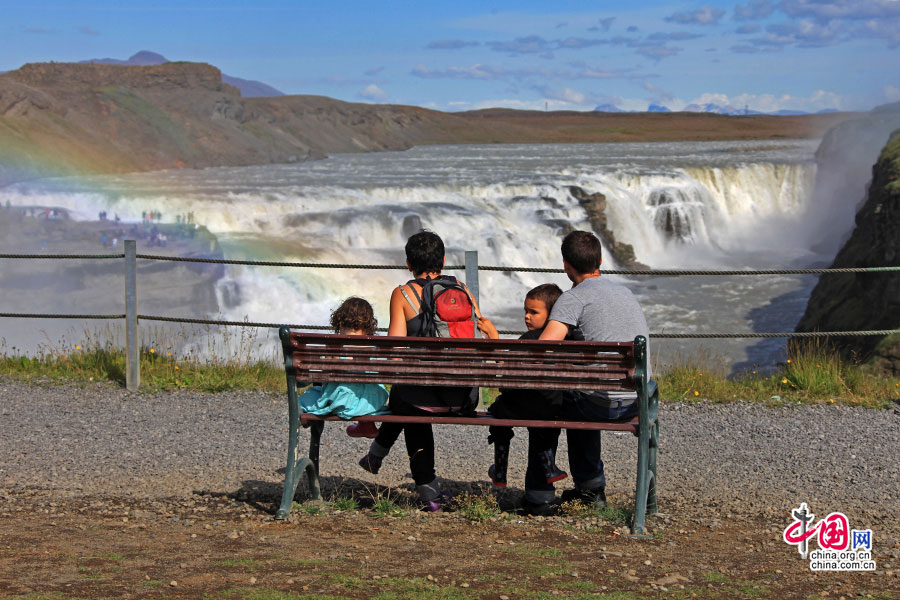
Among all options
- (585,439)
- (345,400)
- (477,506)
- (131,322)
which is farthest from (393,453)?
(131,322)

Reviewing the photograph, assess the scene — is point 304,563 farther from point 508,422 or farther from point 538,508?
point 538,508

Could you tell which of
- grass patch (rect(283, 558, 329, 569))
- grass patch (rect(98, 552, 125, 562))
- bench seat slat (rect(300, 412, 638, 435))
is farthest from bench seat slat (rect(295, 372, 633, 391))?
grass patch (rect(98, 552, 125, 562))

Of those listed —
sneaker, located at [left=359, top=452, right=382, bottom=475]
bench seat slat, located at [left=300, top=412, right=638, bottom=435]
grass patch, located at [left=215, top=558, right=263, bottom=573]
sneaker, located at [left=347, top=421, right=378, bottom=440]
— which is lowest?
grass patch, located at [left=215, top=558, right=263, bottom=573]

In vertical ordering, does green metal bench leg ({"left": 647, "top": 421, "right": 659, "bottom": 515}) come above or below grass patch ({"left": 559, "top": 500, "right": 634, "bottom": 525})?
above

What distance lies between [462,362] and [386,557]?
0.97 meters

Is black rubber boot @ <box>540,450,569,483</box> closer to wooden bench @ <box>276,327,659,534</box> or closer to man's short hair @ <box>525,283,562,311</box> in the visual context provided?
wooden bench @ <box>276,327,659,534</box>

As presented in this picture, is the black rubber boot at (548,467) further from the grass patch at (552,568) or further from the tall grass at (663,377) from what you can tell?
the tall grass at (663,377)

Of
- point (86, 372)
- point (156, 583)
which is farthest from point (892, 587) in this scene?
point (86, 372)

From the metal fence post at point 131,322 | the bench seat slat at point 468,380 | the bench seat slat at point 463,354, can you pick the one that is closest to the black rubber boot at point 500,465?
the bench seat slat at point 468,380

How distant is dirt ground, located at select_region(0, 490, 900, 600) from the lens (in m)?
3.45

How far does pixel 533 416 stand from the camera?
452 centimetres

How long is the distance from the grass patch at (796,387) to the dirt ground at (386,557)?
3.03 m

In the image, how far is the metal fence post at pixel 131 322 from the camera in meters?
7.74

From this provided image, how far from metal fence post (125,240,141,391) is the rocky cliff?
278 inches
